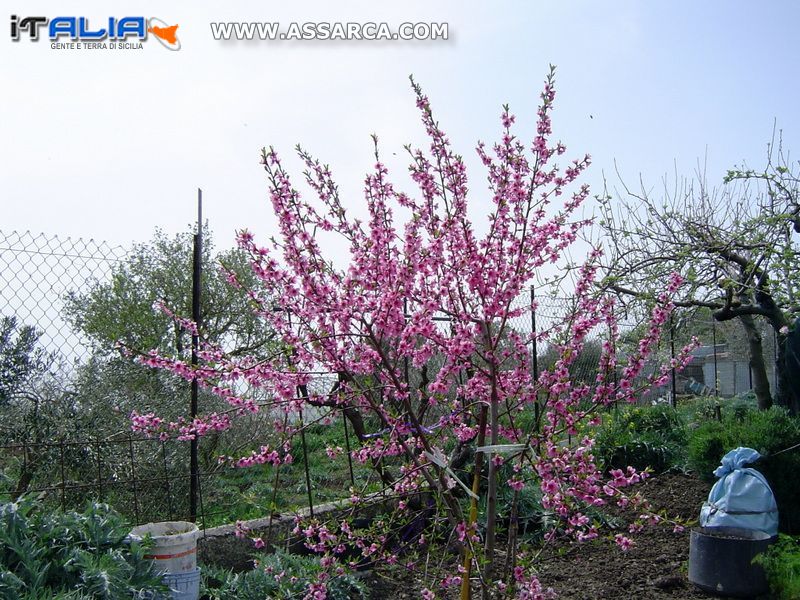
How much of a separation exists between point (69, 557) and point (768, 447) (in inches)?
188

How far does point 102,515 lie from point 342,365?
4.70ft

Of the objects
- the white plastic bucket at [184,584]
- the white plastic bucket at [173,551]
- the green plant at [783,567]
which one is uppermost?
the white plastic bucket at [173,551]

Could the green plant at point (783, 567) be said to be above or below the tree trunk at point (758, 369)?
below

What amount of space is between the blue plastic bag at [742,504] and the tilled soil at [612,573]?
39cm

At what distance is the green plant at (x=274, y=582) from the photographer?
3533 mm

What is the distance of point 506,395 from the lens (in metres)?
3.12

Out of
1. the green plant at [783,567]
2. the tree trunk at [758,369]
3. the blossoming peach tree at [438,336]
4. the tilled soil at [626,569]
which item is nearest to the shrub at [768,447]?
the tilled soil at [626,569]

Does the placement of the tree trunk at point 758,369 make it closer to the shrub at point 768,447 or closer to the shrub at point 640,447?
the shrub at point 640,447

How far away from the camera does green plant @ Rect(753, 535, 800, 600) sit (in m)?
3.79

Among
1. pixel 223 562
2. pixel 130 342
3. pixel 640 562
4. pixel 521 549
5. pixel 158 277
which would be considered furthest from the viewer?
pixel 158 277

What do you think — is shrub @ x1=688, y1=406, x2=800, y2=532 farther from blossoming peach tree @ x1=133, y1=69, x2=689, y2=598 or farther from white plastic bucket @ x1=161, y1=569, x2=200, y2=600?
white plastic bucket @ x1=161, y1=569, x2=200, y2=600

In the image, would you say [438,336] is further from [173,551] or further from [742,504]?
A: [742,504]

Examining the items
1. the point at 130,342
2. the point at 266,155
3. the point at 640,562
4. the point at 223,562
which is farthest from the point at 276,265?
the point at 130,342

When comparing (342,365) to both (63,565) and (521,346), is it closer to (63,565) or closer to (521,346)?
(521,346)
